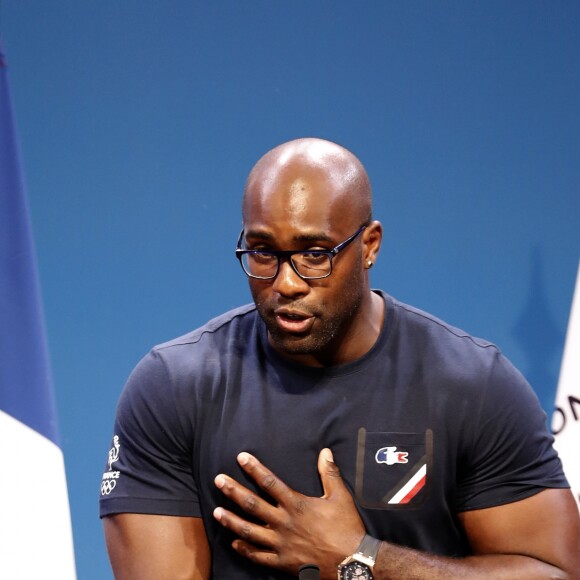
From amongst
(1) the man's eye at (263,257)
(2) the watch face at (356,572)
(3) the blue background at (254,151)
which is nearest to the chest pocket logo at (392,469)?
(2) the watch face at (356,572)

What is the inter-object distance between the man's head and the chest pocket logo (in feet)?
0.67

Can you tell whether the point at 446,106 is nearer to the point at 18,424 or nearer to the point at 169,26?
the point at 169,26

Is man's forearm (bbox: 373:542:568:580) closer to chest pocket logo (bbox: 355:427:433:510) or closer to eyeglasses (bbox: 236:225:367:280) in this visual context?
chest pocket logo (bbox: 355:427:433:510)

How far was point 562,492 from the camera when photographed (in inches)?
71.9

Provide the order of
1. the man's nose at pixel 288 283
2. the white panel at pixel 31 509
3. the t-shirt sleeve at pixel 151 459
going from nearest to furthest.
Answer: the man's nose at pixel 288 283 → the t-shirt sleeve at pixel 151 459 → the white panel at pixel 31 509

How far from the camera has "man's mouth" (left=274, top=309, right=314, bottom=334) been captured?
176 centimetres

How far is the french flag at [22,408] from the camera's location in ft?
7.82

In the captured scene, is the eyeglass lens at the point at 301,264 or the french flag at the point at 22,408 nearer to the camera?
the eyeglass lens at the point at 301,264

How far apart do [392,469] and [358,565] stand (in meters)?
0.18

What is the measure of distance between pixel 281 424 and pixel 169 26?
4.80 feet

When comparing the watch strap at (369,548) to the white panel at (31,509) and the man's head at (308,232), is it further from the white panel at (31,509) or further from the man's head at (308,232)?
the white panel at (31,509)

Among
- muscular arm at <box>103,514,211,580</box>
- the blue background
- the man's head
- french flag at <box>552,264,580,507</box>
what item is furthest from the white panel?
french flag at <box>552,264,580,507</box>

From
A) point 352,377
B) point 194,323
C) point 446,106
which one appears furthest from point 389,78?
point 352,377

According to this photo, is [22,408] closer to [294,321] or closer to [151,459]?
[151,459]
